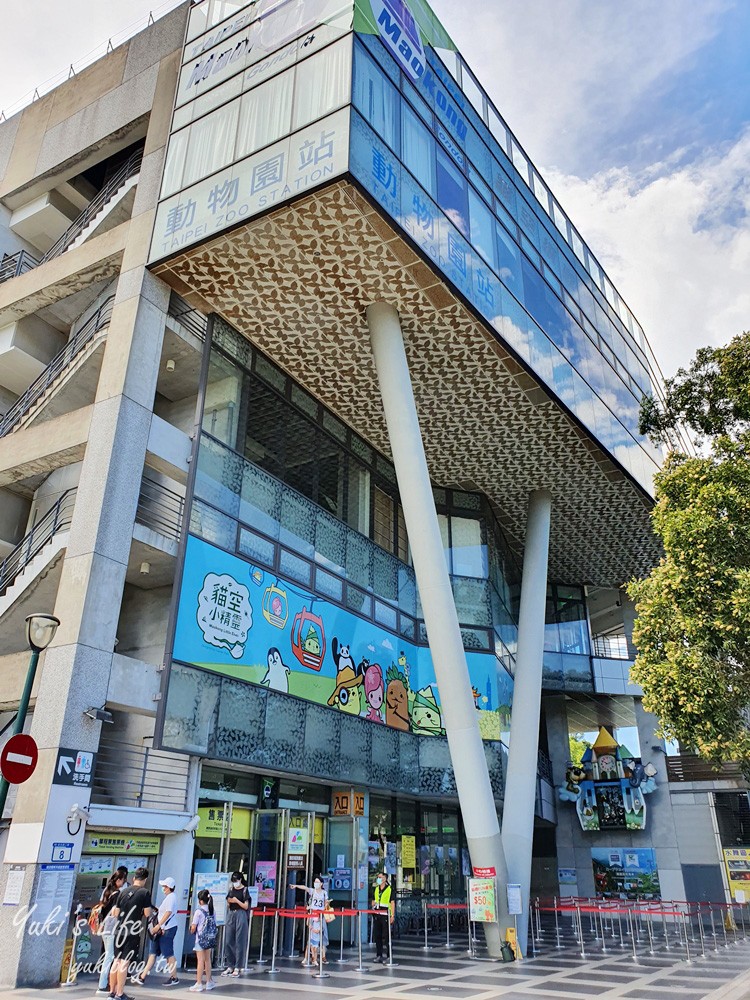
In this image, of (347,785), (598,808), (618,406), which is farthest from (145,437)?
(598,808)

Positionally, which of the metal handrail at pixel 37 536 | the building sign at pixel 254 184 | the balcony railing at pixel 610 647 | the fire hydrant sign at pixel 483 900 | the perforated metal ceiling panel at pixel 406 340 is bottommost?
the fire hydrant sign at pixel 483 900

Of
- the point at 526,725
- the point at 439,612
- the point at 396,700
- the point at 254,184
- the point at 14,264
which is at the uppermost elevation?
the point at 14,264

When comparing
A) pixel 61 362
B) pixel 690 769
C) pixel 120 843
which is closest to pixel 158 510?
pixel 61 362

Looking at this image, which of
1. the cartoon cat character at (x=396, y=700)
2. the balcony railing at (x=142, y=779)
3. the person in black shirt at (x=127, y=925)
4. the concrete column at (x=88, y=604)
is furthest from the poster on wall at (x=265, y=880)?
the cartoon cat character at (x=396, y=700)

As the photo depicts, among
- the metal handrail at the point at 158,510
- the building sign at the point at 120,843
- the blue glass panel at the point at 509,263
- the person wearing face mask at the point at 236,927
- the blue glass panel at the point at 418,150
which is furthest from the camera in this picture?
the blue glass panel at the point at 509,263

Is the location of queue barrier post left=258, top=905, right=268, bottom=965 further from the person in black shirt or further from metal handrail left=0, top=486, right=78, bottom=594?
metal handrail left=0, top=486, right=78, bottom=594

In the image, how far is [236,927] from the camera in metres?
13.4

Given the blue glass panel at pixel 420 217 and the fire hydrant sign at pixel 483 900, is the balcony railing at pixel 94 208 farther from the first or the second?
the fire hydrant sign at pixel 483 900

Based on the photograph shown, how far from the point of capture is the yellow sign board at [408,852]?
72.4 ft

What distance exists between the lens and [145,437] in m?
15.7

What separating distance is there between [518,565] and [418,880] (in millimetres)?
13497

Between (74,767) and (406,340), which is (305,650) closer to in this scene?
(74,767)

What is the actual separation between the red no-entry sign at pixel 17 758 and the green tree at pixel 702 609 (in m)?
10.4

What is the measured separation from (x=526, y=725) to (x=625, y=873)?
14.6 meters
